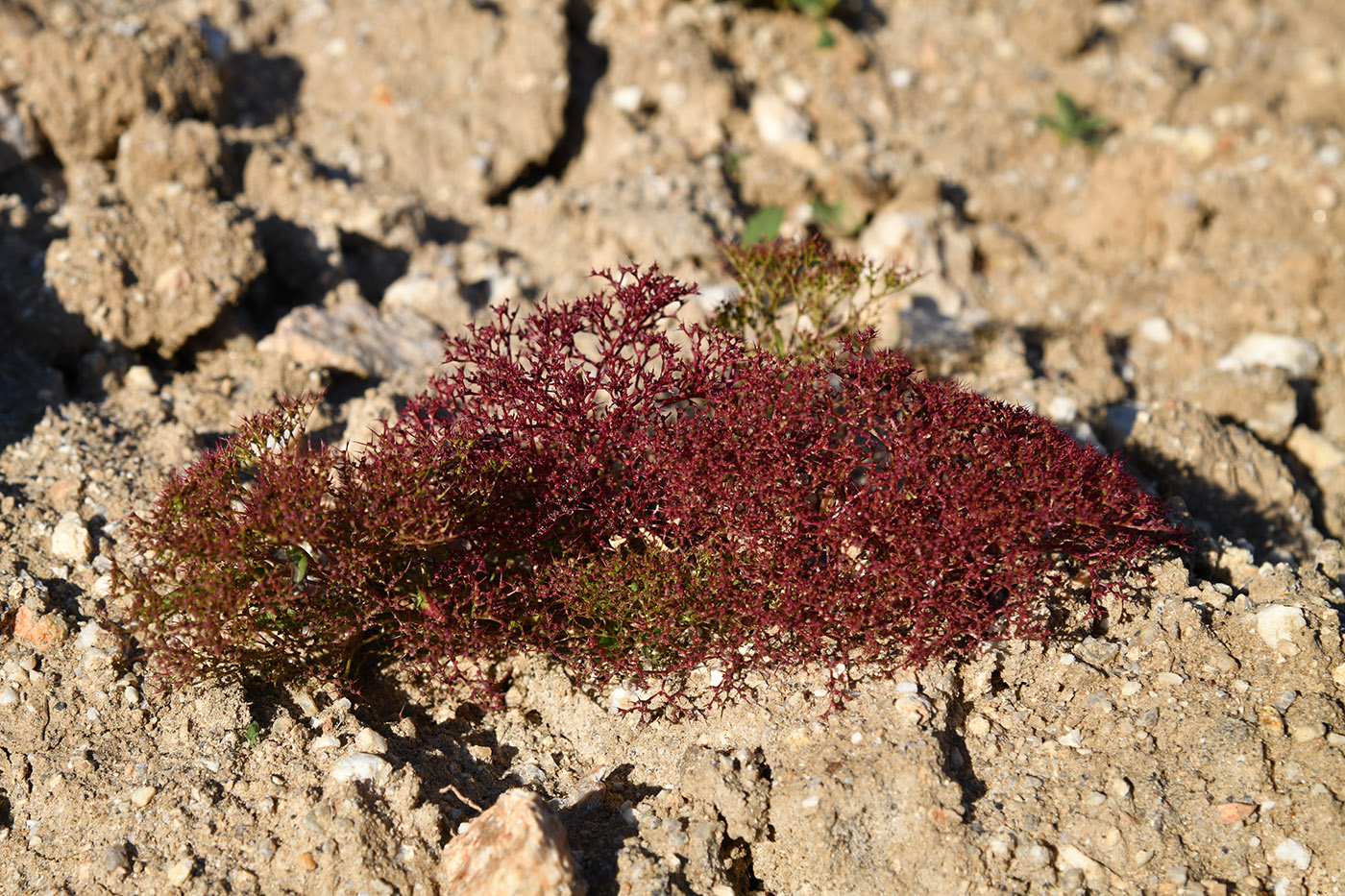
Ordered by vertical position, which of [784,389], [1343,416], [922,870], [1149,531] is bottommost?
[1343,416]

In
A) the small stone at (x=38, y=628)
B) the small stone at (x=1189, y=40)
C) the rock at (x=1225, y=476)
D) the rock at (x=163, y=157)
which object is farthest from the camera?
the small stone at (x=1189, y=40)

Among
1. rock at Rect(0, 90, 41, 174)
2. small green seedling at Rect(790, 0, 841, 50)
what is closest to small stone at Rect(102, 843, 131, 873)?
rock at Rect(0, 90, 41, 174)

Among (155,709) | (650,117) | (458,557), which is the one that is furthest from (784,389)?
(650,117)

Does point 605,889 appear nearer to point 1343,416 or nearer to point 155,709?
→ point 155,709

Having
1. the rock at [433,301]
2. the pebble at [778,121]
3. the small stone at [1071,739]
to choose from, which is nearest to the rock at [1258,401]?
the small stone at [1071,739]

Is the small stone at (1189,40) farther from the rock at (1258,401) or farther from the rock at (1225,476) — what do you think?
the rock at (1225,476)

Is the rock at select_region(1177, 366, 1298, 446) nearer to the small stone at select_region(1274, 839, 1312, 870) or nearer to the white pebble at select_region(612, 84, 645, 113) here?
the small stone at select_region(1274, 839, 1312, 870)
